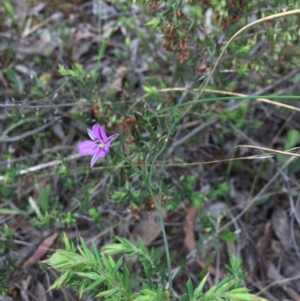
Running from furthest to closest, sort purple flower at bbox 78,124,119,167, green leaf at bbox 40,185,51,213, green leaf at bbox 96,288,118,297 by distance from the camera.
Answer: green leaf at bbox 40,185,51,213
purple flower at bbox 78,124,119,167
green leaf at bbox 96,288,118,297

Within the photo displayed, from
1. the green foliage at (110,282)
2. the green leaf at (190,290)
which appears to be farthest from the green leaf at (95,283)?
the green leaf at (190,290)

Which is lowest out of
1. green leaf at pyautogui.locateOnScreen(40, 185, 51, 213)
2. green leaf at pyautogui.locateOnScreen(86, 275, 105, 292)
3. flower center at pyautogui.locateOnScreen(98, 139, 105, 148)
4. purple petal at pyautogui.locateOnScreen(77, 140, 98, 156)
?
green leaf at pyautogui.locateOnScreen(40, 185, 51, 213)

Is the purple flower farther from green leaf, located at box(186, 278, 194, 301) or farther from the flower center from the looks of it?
green leaf, located at box(186, 278, 194, 301)

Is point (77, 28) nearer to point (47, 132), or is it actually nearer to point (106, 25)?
point (106, 25)

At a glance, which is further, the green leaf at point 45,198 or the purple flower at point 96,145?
the green leaf at point 45,198

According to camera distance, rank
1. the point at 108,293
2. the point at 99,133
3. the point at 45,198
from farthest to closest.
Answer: the point at 45,198, the point at 99,133, the point at 108,293

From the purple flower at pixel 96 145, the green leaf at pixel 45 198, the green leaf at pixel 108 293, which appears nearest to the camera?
the green leaf at pixel 108 293

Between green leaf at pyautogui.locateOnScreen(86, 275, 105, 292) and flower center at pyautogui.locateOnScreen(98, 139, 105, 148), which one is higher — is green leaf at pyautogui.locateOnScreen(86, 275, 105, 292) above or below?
below

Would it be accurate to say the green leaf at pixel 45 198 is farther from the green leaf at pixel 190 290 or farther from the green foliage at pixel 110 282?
the green leaf at pixel 190 290

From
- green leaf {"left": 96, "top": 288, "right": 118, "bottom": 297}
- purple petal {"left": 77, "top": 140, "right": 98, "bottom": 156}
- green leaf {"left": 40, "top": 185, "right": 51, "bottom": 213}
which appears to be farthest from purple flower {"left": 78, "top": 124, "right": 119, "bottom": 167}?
green leaf {"left": 40, "top": 185, "right": 51, "bottom": 213}

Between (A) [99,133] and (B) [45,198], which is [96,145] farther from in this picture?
(B) [45,198]

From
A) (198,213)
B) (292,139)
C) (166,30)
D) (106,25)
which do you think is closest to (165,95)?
(166,30)

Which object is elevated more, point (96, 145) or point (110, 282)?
point (96, 145)

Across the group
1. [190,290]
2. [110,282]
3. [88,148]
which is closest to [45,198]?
[88,148]
